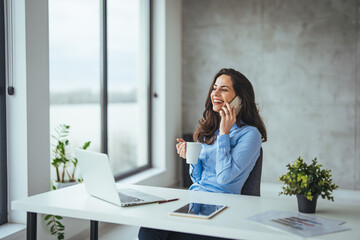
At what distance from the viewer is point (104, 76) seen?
3779mm

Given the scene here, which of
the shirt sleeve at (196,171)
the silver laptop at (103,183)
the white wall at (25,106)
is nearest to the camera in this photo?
the silver laptop at (103,183)

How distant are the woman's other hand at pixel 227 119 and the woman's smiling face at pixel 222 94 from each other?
0.17 meters

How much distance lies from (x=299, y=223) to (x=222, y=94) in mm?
1025

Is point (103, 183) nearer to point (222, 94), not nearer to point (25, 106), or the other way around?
point (222, 94)

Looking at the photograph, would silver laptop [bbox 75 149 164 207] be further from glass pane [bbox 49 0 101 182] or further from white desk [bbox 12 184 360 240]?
glass pane [bbox 49 0 101 182]

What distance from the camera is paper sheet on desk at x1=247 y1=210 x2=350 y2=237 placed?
1315 millimetres

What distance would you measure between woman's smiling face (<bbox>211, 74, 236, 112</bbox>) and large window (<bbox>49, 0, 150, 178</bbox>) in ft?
4.81

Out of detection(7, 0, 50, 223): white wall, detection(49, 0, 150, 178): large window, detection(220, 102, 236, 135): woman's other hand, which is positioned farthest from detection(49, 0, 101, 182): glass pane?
detection(220, 102, 236, 135): woman's other hand

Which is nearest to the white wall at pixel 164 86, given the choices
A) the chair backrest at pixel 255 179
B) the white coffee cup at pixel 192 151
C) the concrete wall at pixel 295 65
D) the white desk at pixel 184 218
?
the concrete wall at pixel 295 65

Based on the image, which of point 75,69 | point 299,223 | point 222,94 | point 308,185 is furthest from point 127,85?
point 299,223

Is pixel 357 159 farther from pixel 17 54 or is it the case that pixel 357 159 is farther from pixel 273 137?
pixel 17 54

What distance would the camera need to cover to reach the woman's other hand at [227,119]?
2017 mm

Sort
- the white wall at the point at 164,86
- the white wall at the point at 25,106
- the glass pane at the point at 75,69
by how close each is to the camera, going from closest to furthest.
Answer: the white wall at the point at 25,106 → the glass pane at the point at 75,69 → the white wall at the point at 164,86

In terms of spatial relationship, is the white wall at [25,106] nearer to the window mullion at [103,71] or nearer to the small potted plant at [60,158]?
the small potted plant at [60,158]
